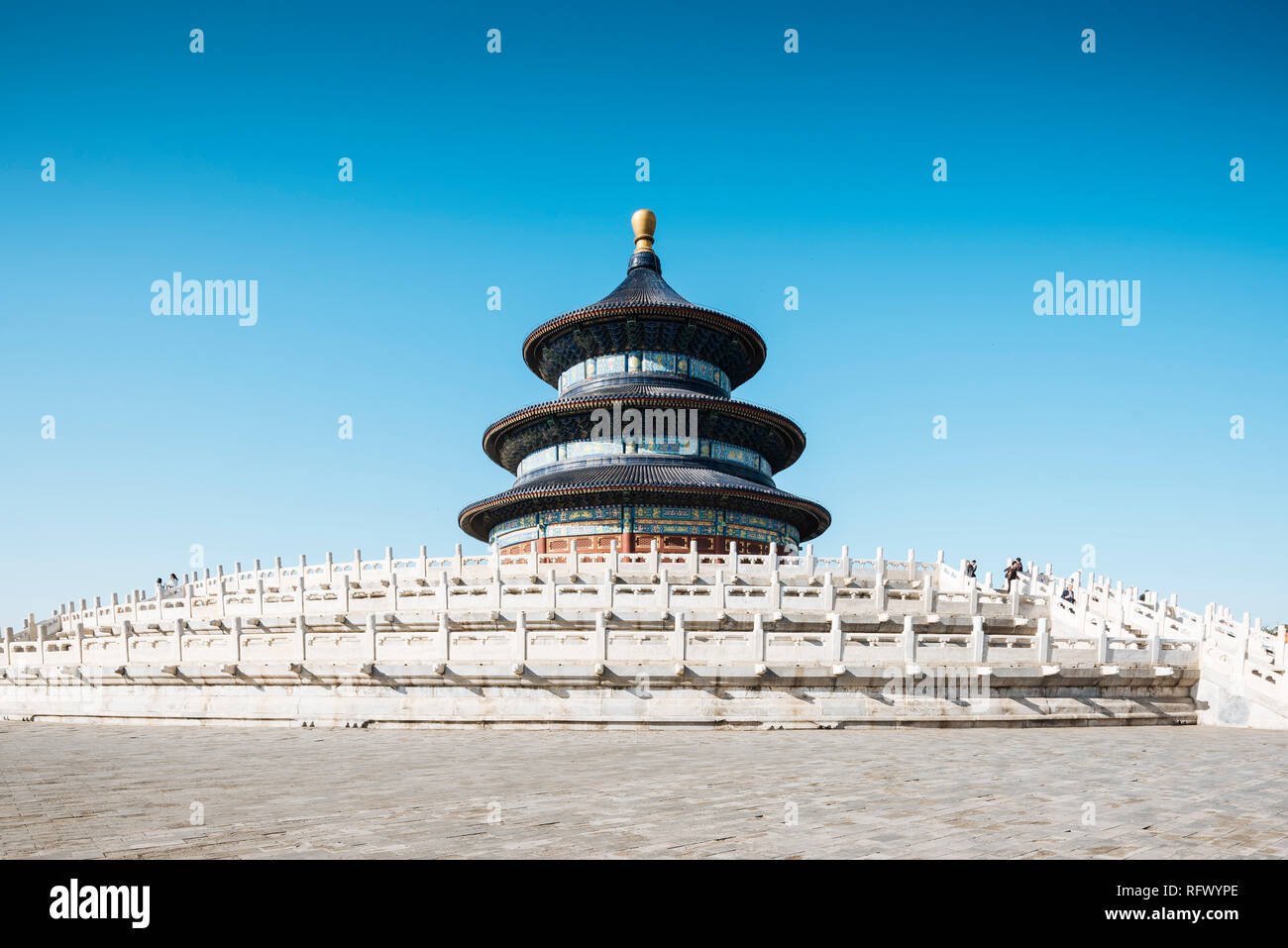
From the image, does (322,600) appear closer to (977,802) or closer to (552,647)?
(552,647)

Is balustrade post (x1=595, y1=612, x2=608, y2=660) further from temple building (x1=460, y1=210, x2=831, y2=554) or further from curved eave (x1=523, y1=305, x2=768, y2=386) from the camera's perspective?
curved eave (x1=523, y1=305, x2=768, y2=386)

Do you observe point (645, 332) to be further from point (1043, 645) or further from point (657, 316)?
point (1043, 645)

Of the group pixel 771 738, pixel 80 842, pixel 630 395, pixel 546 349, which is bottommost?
pixel 771 738

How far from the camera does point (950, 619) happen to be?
1942 cm

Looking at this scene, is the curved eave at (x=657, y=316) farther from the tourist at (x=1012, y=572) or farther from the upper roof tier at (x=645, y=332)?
the tourist at (x=1012, y=572)

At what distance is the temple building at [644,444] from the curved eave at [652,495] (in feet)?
0.21

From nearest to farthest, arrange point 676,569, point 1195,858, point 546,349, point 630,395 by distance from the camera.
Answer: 1. point 1195,858
2. point 676,569
3. point 630,395
4. point 546,349

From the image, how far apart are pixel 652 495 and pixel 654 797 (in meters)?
25.6

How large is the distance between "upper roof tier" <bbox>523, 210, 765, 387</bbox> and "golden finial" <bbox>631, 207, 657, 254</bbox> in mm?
2685

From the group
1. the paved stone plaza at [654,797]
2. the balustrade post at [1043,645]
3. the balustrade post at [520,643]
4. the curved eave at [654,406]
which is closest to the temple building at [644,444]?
the curved eave at [654,406]

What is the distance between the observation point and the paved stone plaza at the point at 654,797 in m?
6.06
